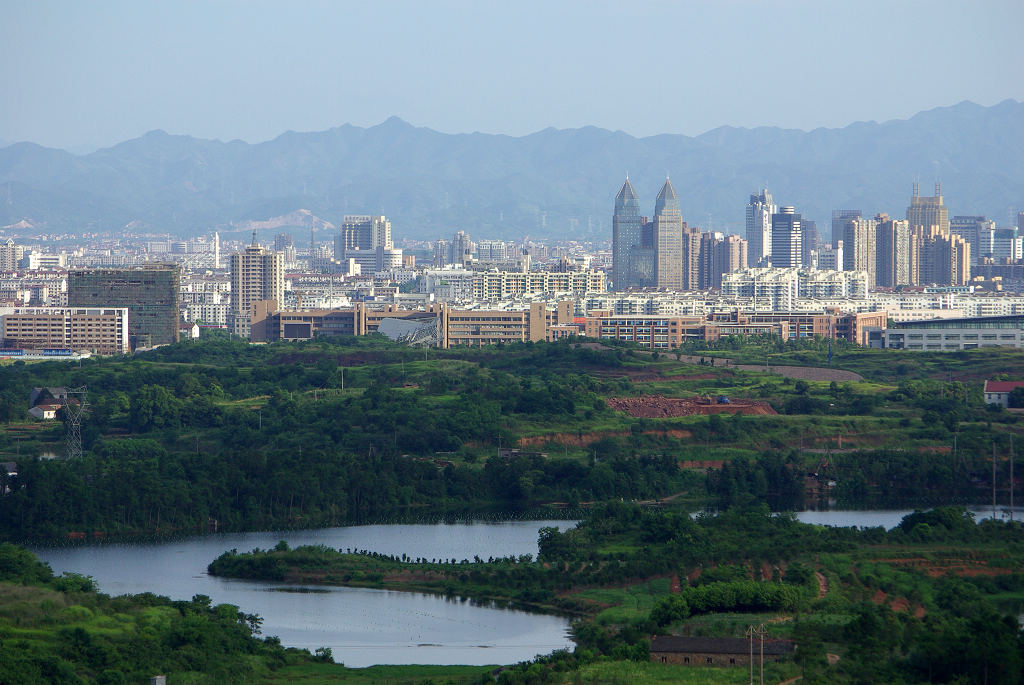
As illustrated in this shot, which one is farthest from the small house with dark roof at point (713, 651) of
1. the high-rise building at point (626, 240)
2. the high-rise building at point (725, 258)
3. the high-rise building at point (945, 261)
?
the high-rise building at point (725, 258)

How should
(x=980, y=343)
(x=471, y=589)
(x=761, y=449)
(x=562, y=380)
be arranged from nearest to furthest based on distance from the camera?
(x=471, y=589), (x=761, y=449), (x=562, y=380), (x=980, y=343)

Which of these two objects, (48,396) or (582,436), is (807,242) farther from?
(582,436)

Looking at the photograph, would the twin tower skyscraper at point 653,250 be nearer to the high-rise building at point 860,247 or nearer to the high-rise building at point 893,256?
the high-rise building at point 860,247

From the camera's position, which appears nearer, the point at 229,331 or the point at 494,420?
the point at 494,420

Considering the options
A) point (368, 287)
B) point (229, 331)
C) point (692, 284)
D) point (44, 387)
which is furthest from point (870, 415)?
point (692, 284)

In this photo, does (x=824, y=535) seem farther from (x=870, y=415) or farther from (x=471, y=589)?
(x=870, y=415)

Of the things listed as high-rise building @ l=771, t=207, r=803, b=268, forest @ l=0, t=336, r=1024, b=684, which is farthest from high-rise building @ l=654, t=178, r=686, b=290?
forest @ l=0, t=336, r=1024, b=684
